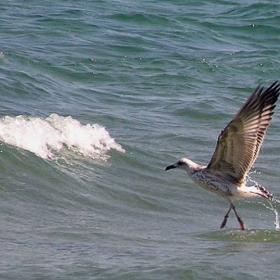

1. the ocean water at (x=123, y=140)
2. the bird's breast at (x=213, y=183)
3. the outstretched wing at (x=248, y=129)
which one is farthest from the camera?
the bird's breast at (x=213, y=183)

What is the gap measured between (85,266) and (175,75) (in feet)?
30.8

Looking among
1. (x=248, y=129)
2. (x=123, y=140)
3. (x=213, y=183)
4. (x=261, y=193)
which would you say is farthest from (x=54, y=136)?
(x=248, y=129)

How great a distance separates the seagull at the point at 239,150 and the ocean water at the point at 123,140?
412 mm

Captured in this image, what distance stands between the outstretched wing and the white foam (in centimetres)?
309

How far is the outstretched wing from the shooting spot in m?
7.80

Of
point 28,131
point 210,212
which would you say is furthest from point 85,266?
point 28,131

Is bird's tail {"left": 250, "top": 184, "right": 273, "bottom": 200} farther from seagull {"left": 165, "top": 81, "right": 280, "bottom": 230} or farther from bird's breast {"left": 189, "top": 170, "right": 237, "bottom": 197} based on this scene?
bird's breast {"left": 189, "top": 170, "right": 237, "bottom": 197}

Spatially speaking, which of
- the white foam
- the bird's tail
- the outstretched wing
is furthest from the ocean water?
the outstretched wing

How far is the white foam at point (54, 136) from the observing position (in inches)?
421

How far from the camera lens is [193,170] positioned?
859 cm

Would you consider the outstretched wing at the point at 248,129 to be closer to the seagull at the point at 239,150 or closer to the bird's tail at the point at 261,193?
the seagull at the point at 239,150

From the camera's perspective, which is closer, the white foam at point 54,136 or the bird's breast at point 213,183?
the bird's breast at point 213,183

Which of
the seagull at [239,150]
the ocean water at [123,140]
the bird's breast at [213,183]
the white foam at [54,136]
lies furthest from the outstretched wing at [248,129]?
the white foam at [54,136]

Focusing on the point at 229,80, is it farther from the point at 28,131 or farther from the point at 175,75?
the point at 28,131
